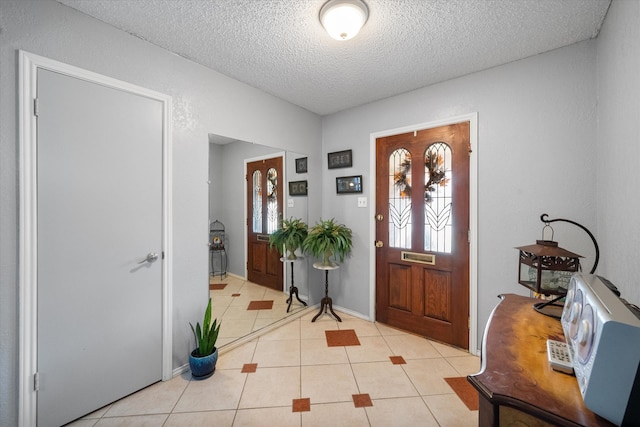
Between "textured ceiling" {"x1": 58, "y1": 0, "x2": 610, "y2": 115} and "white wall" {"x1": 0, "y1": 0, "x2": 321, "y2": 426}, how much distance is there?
0.12 meters

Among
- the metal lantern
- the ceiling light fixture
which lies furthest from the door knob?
the metal lantern

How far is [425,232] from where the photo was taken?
2664mm

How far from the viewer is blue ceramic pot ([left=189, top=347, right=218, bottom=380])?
2004 mm

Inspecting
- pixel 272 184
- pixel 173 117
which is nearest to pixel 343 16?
pixel 173 117

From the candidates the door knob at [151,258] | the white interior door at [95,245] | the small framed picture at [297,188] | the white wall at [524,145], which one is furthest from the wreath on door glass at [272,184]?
the white wall at [524,145]

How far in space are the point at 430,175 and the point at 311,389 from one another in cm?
217

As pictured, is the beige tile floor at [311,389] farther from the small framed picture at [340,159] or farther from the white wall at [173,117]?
the small framed picture at [340,159]

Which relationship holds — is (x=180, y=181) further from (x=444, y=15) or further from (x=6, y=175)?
(x=444, y=15)

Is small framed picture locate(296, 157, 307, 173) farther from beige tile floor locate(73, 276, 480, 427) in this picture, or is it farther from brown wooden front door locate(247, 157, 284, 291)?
beige tile floor locate(73, 276, 480, 427)

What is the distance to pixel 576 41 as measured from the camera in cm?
193

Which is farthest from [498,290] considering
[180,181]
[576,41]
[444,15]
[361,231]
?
[180,181]

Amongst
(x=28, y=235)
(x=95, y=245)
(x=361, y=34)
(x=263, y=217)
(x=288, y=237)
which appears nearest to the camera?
(x=28, y=235)

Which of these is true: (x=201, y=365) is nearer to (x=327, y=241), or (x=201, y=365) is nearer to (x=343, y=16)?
(x=327, y=241)

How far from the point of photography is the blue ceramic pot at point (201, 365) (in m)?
2.00
